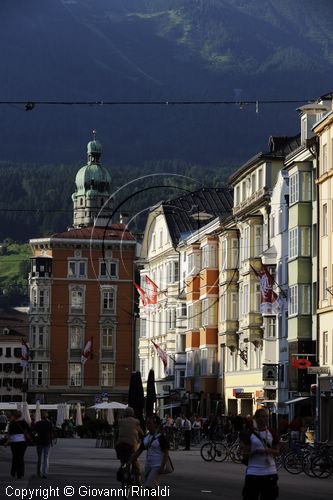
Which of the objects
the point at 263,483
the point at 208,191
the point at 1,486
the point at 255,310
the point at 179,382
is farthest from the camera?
the point at 208,191

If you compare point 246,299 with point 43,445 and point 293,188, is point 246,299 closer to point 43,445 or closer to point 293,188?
point 293,188

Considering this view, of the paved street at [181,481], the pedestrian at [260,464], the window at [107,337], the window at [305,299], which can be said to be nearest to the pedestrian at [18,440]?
the paved street at [181,481]

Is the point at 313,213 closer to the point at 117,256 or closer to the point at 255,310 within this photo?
the point at 255,310

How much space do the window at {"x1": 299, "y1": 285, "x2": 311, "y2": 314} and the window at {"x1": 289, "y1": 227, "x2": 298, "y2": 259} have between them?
2.03 m

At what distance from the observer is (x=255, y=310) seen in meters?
91.6

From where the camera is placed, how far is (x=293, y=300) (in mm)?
81125

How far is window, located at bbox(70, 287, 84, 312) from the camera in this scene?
170m

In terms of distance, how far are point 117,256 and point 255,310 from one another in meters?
83.4

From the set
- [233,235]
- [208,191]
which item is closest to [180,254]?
[208,191]

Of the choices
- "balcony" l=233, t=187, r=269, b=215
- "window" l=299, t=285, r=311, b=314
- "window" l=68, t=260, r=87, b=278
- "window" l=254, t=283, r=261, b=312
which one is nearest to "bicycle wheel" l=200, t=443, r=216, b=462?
"window" l=299, t=285, r=311, b=314

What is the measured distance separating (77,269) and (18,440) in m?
131

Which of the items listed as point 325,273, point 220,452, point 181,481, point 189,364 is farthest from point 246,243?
point 181,481

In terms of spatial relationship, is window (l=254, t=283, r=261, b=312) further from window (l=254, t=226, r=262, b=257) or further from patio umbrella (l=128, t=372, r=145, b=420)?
patio umbrella (l=128, t=372, r=145, b=420)

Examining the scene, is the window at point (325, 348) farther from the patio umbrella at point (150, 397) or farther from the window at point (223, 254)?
the window at point (223, 254)
